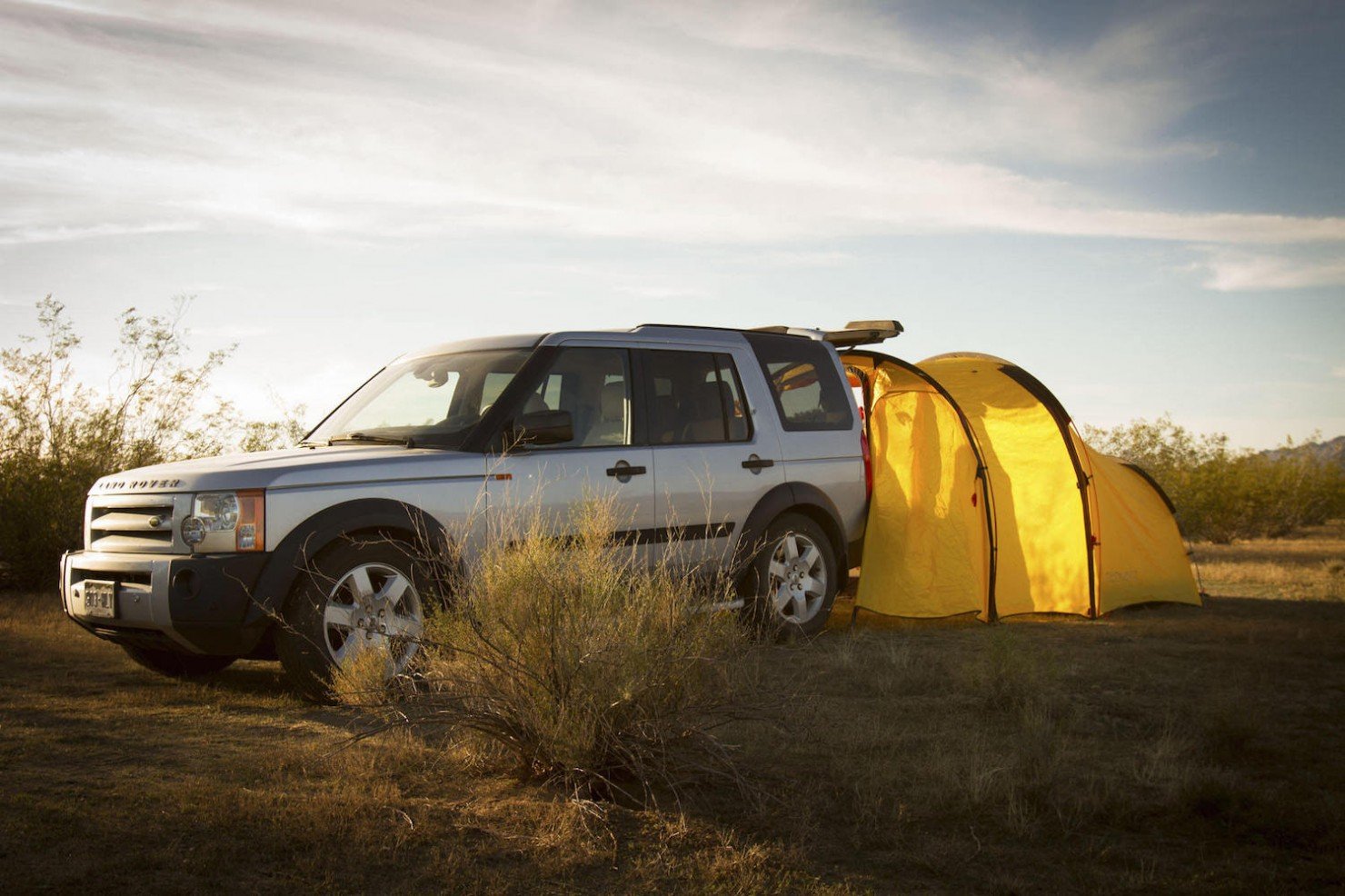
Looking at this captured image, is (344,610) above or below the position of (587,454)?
below

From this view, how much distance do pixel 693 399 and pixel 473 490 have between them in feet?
6.62

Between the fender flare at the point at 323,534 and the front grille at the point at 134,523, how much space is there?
506 millimetres

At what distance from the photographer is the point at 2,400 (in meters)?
11.7

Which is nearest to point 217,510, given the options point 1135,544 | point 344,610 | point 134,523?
point 134,523

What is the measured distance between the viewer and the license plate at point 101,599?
5.98 metres

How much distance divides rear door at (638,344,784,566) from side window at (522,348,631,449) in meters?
0.19

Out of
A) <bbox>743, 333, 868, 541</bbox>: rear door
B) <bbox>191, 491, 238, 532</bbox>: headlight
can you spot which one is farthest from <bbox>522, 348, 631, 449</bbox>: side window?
<bbox>191, 491, 238, 532</bbox>: headlight

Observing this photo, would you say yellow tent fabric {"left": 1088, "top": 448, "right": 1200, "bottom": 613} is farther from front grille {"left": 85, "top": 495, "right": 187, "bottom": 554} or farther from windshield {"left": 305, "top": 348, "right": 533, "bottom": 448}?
front grille {"left": 85, "top": 495, "right": 187, "bottom": 554}

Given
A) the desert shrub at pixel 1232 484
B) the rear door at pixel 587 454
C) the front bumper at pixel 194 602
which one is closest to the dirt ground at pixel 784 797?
the front bumper at pixel 194 602

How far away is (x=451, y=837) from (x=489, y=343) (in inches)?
157

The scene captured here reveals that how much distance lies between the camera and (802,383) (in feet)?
28.9

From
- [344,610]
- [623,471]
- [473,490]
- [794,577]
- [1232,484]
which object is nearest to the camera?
[344,610]

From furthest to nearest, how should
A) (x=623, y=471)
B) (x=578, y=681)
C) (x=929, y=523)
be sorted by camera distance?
1. (x=929, y=523)
2. (x=623, y=471)
3. (x=578, y=681)

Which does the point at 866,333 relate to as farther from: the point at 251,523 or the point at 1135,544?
the point at 251,523
